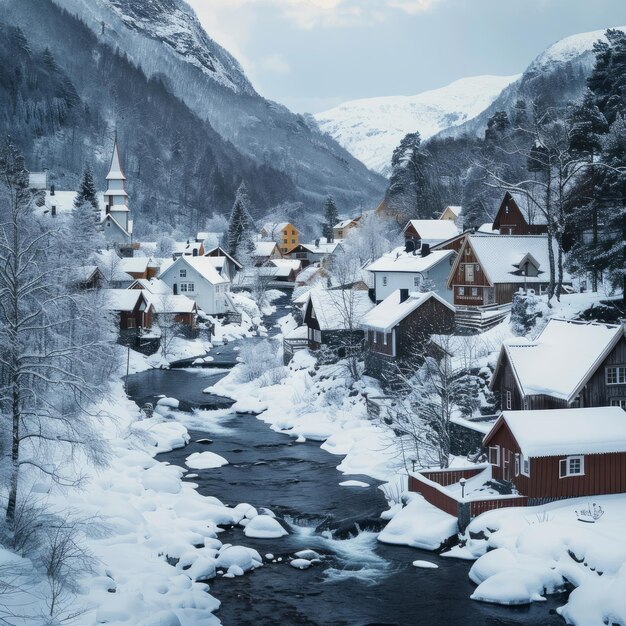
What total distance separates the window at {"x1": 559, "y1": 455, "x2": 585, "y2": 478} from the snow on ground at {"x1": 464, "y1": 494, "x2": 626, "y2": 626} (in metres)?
1.46

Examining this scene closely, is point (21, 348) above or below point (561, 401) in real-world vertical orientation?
above

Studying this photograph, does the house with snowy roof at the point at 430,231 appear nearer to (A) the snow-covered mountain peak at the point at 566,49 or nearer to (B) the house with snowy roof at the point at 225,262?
(B) the house with snowy roof at the point at 225,262

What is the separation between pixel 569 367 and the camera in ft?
109

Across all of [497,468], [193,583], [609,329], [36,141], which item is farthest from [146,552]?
[36,141]

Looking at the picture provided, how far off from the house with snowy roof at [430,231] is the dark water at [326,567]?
4028 centimetres

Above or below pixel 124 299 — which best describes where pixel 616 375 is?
below

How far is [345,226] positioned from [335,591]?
12243cm

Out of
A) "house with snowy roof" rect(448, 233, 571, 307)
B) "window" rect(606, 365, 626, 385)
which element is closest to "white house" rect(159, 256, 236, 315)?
"house with snowy roof" rect(448, 233, 571, 307)

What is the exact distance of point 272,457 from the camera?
3941 cm

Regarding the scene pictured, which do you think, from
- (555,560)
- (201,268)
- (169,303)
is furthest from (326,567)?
(201,268)

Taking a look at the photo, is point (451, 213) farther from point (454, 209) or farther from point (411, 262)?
point (411, 262)

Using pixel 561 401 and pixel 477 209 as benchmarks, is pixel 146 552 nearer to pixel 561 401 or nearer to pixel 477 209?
pixel 561 401

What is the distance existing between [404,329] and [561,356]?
51.5 feet

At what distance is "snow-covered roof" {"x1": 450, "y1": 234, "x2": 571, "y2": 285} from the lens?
5069 cm
